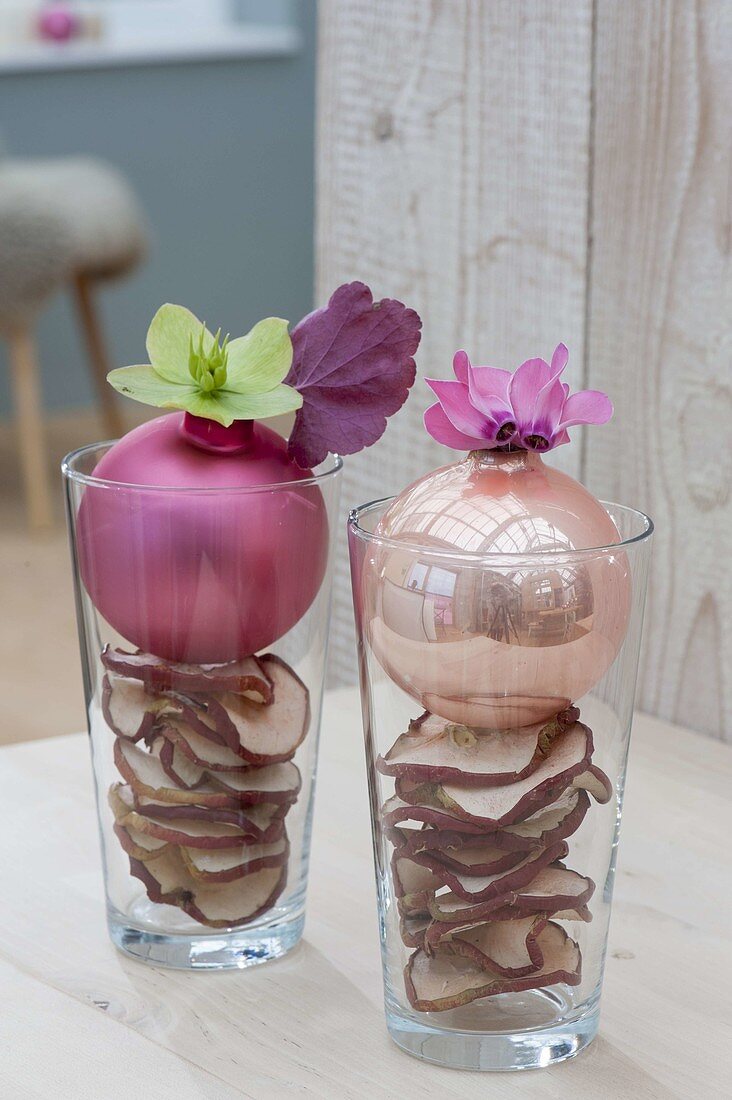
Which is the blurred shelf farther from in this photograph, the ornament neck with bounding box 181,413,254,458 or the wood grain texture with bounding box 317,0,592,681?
the ornament neck with bounding box 181,413,254,458

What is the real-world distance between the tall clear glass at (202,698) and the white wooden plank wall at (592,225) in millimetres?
302

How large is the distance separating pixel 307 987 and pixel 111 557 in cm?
16

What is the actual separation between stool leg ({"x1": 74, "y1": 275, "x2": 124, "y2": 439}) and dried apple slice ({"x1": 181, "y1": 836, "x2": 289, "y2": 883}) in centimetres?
250

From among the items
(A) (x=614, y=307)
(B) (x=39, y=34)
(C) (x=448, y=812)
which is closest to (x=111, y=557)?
(C) (x=448, y=812)

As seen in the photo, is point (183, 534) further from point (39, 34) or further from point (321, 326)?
point (39, 34)

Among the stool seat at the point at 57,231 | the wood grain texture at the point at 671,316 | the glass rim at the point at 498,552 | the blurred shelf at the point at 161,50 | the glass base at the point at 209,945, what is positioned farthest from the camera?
the blurred shelf at the point at 161,50

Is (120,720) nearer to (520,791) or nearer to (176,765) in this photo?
(176,765)

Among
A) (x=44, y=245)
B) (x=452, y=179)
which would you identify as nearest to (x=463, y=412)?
(x=452, y=179)

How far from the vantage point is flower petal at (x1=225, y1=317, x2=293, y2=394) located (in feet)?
1.43

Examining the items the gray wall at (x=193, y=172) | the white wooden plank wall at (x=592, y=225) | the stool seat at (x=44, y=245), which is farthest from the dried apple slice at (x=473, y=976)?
the gray wall at (x=193, y=172)

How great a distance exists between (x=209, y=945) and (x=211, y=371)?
7.6 inches

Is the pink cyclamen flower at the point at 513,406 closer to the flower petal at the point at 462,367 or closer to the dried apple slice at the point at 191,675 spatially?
the flower petal at the point at 462,367

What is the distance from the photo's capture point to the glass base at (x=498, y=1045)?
409mm

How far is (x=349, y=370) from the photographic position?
1.47ft
